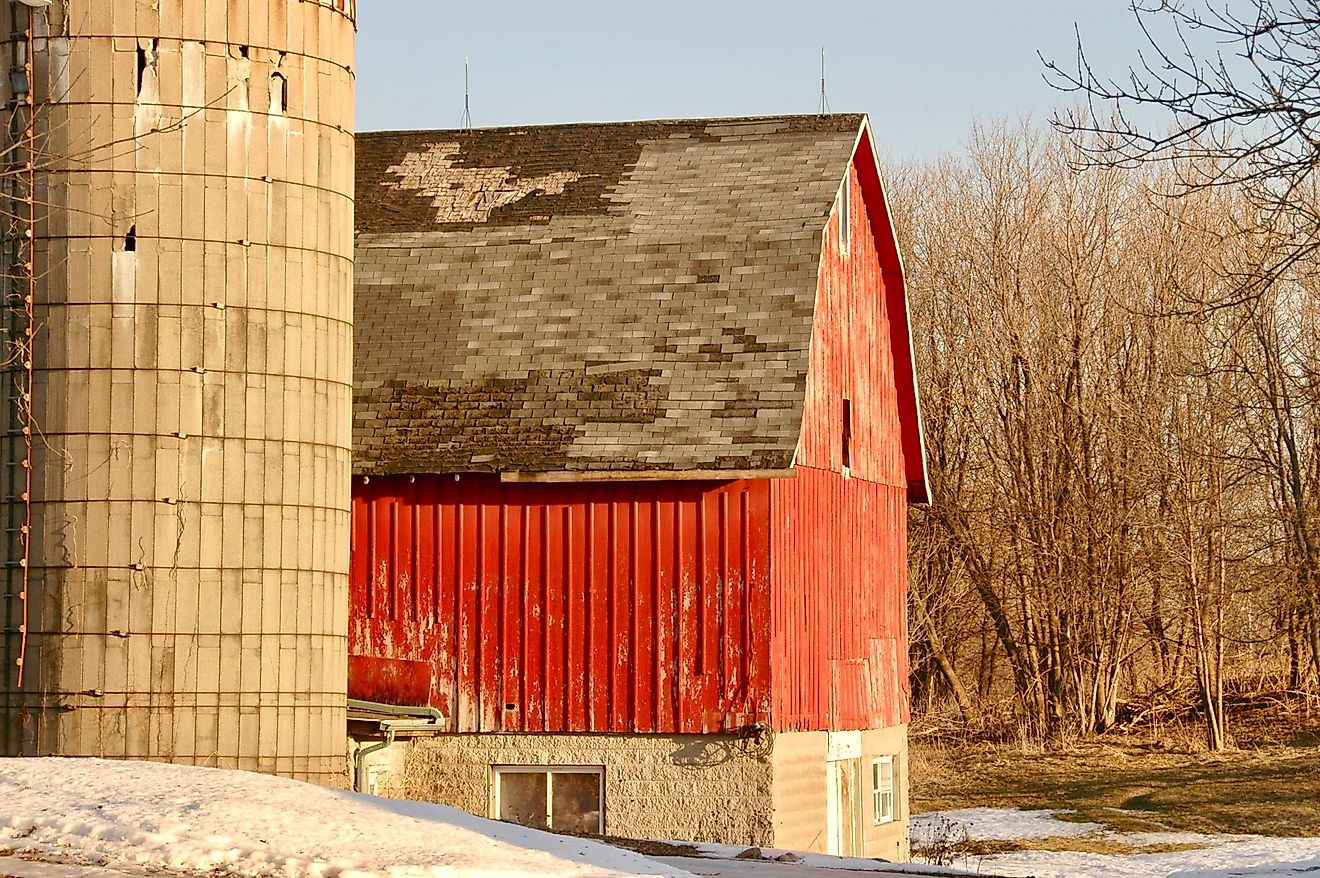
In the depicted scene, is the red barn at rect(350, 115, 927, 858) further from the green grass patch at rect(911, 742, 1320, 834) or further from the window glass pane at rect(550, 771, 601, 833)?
the green grass patch at rect(911, 742, 1320, 834)

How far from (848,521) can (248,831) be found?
1252 cm

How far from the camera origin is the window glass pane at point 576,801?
17.5 metres

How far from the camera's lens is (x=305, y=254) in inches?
603

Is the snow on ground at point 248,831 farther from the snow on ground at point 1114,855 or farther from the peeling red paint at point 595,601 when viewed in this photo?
the snow on ground at point 1114,855

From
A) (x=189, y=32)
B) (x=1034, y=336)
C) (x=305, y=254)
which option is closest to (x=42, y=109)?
(x=189, y=32)

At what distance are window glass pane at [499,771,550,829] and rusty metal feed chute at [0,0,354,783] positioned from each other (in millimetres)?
2731

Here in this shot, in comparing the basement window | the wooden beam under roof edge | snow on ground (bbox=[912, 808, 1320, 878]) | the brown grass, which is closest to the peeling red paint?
the basement window

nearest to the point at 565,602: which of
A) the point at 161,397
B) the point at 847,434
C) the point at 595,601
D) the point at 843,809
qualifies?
the point at 595,601

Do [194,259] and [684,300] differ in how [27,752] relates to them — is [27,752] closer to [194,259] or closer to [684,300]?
[194,259]

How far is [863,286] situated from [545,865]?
1344 cm

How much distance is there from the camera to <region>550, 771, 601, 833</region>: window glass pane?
1745 centimetres

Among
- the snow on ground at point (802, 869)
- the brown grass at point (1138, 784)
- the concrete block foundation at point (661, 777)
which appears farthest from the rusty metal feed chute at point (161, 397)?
the brown grass at point (1138, 784)

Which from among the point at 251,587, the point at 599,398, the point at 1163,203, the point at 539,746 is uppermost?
the point at 1163,203

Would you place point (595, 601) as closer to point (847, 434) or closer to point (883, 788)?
point (847, 434)
